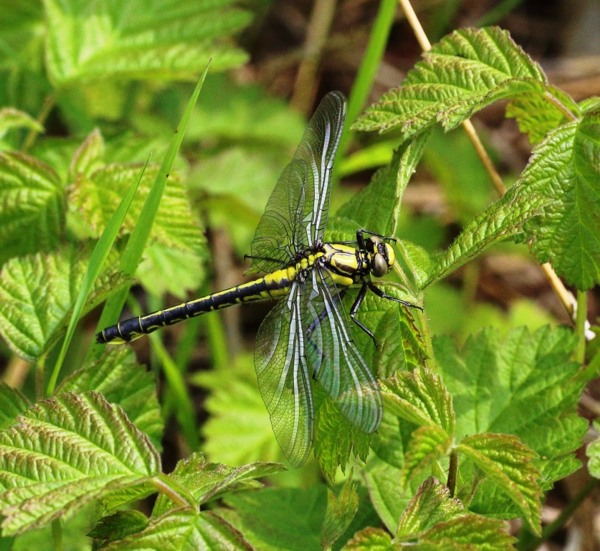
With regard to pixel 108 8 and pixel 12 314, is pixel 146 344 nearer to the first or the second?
pixel 108 8

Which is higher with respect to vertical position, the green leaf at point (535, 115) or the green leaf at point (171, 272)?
the green leaf at point (535, 115)

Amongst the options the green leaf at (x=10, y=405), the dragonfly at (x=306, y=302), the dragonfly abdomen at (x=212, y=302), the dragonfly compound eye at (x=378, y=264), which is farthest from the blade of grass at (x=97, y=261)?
the dragonfly compound eye at (x=378, y=264)

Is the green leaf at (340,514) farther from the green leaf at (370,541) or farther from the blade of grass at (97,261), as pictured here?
the blade of grass at (97,261)

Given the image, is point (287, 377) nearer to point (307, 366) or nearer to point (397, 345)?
point (307, 366)

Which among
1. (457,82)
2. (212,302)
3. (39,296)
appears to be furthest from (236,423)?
(457,82)

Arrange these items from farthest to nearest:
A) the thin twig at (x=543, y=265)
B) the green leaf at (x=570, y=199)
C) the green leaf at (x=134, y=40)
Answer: the green leaf at (x=134, y=40) → the thin twig at (x=543, y=265) → the green leaf at (x=570, y=199)

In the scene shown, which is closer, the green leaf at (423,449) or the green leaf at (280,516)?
the green leaf at (423,449)

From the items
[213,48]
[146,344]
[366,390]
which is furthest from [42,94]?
[366,390]
